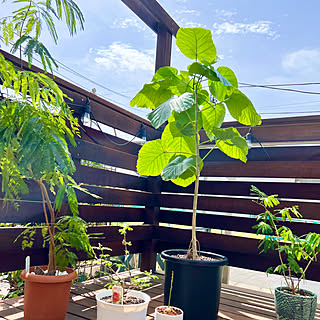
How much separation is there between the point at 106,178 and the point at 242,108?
1177 mm

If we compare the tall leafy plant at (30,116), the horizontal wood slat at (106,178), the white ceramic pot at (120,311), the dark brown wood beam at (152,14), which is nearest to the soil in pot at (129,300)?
the white ceramic pot at (120,311)

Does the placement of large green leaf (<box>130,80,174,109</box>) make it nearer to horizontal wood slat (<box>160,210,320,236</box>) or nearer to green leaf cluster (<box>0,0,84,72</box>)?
green leaf cluster (<box>0,0,84,72</box>)

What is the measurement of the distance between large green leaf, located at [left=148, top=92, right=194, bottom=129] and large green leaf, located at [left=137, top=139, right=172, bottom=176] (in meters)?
0.39

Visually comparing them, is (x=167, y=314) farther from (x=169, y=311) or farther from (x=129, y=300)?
(x=129, y=300)

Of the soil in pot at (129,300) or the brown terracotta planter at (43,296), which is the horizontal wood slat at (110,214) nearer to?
the brown terracotta planter at (43,296)

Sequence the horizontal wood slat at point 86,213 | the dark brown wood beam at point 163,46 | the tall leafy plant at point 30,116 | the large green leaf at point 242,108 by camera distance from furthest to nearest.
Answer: the dark brown wood beam at point 163,46, the horizontal wood slat at point 86,213, the large green leaf at point 242,108, the tall leafy plant at point 30,116

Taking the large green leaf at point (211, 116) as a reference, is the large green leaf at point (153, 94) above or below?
above

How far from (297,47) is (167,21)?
1368 millimetres

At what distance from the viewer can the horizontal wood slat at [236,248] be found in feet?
7.59

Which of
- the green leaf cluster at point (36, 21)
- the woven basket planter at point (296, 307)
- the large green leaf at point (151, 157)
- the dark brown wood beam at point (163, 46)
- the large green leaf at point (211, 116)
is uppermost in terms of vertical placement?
the dark brown wood beam at point (163, 46)

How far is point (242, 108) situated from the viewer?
5.36ft

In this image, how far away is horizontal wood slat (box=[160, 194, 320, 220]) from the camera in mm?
2246

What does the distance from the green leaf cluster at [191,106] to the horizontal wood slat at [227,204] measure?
2.43ft

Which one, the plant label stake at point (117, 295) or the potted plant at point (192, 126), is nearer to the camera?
the plant label stake at point (117, 295)
